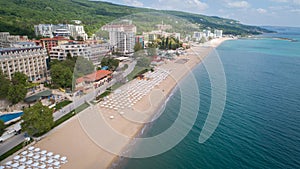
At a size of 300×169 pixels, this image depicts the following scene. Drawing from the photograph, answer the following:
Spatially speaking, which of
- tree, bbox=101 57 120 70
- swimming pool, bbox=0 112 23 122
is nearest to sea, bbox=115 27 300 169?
swimming pool, bbox=0 112 23 122

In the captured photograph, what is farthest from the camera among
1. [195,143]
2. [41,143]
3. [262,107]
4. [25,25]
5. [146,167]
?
[25,25]

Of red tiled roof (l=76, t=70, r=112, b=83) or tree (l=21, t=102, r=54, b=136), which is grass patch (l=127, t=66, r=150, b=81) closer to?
red tiled roof (l=76, t=70, r=112, b=83)

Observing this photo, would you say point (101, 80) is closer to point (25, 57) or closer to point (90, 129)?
point (25, 57)

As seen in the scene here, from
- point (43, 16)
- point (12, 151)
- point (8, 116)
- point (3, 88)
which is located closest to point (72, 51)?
point (3, 88)

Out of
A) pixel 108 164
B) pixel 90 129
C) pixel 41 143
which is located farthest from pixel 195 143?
pixel 41 143

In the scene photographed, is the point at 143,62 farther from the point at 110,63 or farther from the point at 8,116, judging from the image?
the point at 8,116

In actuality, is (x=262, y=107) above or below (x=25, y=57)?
below
